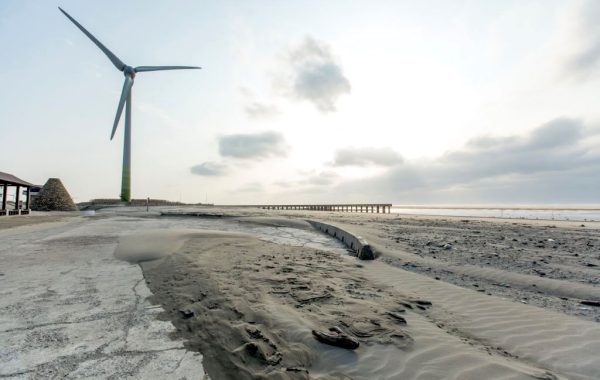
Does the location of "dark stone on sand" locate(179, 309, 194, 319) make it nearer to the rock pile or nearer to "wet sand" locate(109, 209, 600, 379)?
"wet sand" locate(109, 209, 600, 379)

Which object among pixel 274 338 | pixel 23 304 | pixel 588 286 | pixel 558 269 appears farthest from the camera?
pixel 558 269

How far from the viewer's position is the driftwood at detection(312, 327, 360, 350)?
3.33 m

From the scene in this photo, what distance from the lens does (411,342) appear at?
3590 mm

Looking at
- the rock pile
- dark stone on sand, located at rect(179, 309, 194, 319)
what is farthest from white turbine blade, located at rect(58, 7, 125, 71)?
dark stone on sand, located at rect(179, 309, 194, 319)

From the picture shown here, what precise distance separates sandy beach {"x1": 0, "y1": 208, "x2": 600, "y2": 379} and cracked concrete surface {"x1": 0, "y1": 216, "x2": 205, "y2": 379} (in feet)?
0.09

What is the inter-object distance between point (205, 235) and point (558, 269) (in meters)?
9.83

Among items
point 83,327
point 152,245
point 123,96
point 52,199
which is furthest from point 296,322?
point 123,96

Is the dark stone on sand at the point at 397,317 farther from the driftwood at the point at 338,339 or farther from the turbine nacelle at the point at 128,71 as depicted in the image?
the turbine nacelle at the point at 128,71

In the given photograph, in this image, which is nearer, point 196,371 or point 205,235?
point 196,371

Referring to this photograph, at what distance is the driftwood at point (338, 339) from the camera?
3333 mm

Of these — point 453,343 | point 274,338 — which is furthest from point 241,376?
point 453,343

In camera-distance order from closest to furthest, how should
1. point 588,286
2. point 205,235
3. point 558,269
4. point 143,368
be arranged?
point 143,368 < point 588,286 < point 558,269 < point 205,235

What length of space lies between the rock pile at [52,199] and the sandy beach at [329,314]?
107 ft

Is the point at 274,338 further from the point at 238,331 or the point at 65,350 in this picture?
the point at 65,350
